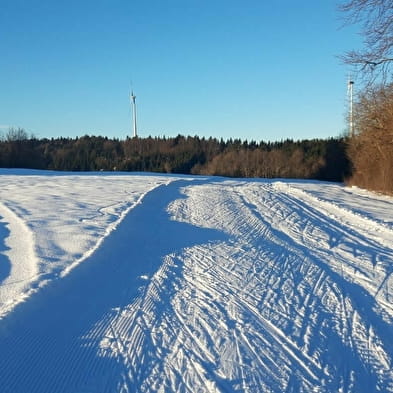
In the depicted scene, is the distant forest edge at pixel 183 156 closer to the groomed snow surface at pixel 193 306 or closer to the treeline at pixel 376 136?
the treeline at pixel 376 136

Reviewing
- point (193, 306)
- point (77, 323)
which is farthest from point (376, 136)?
point (77, 323)

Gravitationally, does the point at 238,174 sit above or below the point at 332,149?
below

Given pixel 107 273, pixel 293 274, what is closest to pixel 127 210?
pixel 107 273

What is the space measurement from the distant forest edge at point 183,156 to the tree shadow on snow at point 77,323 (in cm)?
4182

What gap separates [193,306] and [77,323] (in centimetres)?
145

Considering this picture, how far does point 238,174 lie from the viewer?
71125 mm

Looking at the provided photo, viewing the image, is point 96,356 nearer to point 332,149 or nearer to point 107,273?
point 107,273

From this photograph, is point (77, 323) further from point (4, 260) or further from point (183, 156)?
point (183, 156)

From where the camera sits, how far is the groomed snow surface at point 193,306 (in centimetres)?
398

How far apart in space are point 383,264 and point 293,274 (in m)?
1.85

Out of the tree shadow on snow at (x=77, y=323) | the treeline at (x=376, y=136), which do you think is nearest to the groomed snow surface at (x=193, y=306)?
the tree shadow on snow at (x=77, y=323)

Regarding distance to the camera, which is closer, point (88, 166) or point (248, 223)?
point (248, 223)

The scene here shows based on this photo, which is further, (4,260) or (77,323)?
(4,260)

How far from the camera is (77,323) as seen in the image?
16.5 ft
